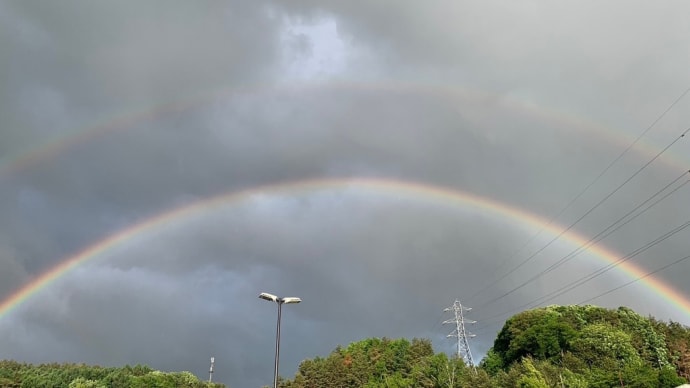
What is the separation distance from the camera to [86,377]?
116 m

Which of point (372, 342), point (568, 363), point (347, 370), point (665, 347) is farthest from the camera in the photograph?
point (372, 342)

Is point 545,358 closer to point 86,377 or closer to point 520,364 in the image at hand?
point 520,364

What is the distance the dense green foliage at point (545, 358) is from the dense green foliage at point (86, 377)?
28037 mm

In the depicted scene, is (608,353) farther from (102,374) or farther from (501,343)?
(102,374)

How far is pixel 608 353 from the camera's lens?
74.2 meters

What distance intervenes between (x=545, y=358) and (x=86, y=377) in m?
94.1

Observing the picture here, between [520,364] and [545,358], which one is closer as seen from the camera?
[520,364]

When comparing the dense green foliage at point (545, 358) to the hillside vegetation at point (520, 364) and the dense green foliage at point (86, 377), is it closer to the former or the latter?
the hillside vegetation at point (520, 364)

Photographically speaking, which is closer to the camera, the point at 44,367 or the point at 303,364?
the point at 303,364

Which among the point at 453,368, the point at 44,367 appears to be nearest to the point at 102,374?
the point at 44,367

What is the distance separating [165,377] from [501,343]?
70.2 metres

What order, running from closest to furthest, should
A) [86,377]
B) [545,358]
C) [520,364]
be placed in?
[520,364] → [545,358] → [86,377]

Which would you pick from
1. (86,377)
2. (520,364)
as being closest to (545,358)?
(520,364)

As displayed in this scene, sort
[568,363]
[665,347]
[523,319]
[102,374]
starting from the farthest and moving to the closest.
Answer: [102,374] < [523,319] < [665,347] < [568,363]
